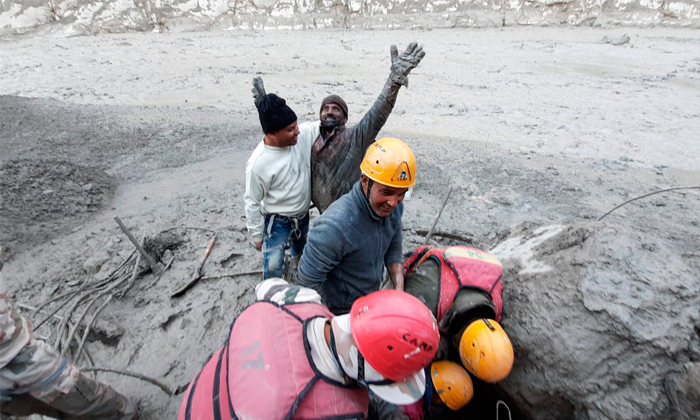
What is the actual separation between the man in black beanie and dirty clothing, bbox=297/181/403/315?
658 mm

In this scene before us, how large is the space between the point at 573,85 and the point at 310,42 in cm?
1008

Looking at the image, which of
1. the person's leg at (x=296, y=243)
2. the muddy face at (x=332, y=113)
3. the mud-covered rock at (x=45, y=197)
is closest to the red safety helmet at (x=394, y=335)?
the person's leg at (x=296, y=243)

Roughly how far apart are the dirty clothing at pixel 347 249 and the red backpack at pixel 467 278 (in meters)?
0.37

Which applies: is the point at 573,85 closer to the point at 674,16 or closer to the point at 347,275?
the point at 347,275

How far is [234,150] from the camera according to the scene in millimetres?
6137

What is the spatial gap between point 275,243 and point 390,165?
1315 mm

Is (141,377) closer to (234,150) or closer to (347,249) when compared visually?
(347,249)

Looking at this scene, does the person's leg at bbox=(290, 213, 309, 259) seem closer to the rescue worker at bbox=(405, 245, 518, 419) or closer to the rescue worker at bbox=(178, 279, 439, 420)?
the rescue worker at bbox=(405, 245, 518, 419)

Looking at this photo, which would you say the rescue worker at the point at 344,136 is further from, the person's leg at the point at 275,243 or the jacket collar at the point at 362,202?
the jacket collar at the point at 362,202

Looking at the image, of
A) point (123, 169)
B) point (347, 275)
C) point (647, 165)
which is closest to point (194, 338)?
point (347, 275)

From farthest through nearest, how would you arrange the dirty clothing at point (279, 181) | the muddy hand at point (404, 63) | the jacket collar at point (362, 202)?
the dirty clothing at point (279, 181), the muddy hand at point (404, 63), the jacket collar at point (362, 202)

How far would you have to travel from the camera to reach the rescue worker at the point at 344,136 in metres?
2.29

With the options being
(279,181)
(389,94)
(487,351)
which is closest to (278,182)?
(279,181)

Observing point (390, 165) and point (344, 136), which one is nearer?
point (390, 165)
